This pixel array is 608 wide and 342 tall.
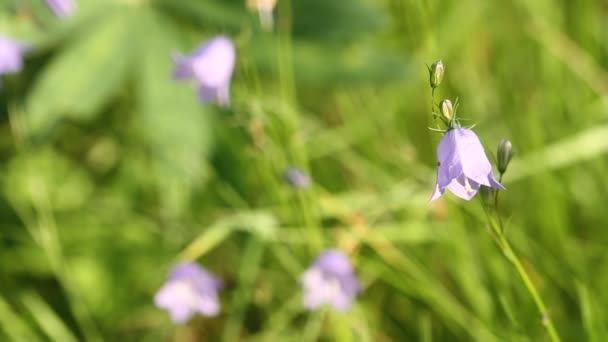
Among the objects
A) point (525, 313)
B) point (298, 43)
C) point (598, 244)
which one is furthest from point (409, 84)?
point (525, 313)

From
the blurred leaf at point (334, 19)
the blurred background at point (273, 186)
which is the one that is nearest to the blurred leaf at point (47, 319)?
the blurred background at point (273, 186)

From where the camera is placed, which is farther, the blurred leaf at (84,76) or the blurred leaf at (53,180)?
the blurred leaf at (53,180)

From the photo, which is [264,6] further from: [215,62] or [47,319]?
[47,319]

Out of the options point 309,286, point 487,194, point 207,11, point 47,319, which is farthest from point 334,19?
point 47,319

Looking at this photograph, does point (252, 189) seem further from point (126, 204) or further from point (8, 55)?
point (8, 55)

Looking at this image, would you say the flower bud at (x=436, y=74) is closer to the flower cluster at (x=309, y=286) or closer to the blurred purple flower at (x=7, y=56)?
the flower cluster at (x=309, y=286)

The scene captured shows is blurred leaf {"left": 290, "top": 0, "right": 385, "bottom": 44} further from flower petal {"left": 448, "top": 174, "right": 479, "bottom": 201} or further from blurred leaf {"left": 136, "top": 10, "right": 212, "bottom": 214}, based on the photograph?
flower petal {"left": 448, "top": 174, "right": 479, "bottom": 201}

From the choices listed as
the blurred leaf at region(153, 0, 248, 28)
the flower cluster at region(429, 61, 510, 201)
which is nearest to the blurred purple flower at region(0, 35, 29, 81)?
the blurred leaf at region(153, 0, 248, 28)
